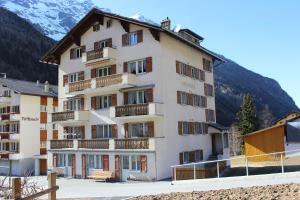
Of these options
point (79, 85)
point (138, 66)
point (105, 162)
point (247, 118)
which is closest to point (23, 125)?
point (79, 85)

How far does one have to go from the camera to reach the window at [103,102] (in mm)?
40312

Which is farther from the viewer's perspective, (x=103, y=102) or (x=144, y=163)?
(x=103, y=102)

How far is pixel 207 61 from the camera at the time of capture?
154ft

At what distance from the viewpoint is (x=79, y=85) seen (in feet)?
136

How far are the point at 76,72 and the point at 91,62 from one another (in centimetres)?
401

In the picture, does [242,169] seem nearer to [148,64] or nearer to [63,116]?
[148,64]

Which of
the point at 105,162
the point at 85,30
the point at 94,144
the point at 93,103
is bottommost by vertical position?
the point at 105,162

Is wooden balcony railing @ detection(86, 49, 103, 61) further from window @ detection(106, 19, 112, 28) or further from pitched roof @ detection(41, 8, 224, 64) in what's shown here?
pitched roof @ detection(41, 8, 224, 64)

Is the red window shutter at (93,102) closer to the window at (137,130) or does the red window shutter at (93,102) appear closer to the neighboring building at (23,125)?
the window at (137,130)

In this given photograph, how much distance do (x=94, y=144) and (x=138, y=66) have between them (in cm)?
882

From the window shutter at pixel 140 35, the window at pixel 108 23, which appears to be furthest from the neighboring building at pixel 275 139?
the window at pixel 108 23

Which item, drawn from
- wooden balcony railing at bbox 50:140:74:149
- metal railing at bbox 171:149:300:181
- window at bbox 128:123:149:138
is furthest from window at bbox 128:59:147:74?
wooden balcony railing at bbox 50:140:74:149

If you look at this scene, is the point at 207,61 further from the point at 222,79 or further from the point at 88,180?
the point at 222,79

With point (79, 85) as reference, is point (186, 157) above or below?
below
